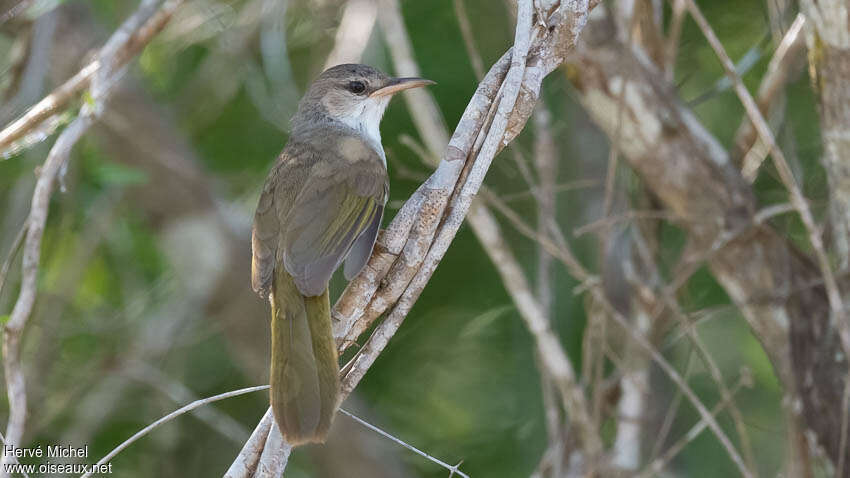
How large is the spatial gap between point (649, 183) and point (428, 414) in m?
2.07

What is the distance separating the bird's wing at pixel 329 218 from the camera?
286cm

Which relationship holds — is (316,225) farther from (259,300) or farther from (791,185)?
(259,300)

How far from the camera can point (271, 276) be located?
302cm

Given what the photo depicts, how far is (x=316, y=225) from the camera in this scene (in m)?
3.17

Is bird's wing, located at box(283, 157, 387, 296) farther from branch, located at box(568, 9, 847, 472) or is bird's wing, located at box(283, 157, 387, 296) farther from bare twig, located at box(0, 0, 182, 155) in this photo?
branch, located at box(568, 9, 847, 472)

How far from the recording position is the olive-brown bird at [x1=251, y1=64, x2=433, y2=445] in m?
2.47

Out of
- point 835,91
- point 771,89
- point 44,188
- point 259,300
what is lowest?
point 259,300

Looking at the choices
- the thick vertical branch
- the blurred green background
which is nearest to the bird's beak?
the blurred green background

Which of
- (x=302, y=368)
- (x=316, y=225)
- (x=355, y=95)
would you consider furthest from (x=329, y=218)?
(x=355, y=95)

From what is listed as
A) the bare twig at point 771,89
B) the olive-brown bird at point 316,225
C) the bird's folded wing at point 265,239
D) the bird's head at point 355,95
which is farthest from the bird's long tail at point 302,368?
the bare twig at point 771,89

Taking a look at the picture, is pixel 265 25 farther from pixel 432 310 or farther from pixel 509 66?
pixel 509 66

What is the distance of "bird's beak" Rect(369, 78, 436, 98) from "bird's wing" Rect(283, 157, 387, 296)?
0.32m

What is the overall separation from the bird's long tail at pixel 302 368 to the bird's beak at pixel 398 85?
103 cm

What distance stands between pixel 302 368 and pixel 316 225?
2.49 feet
